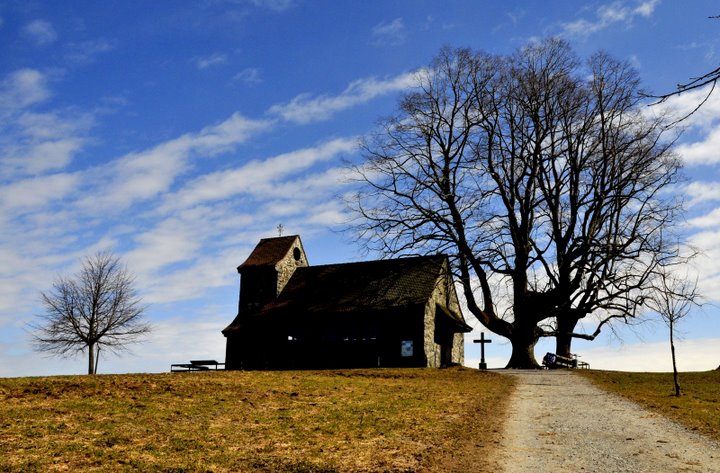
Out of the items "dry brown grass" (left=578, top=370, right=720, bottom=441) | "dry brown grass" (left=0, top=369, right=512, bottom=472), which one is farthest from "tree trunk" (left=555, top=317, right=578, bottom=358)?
"dry brown grass" (left=0, top=369, right=512, bottom=472)

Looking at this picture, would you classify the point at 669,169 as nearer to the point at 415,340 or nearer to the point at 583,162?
the point at 583,162

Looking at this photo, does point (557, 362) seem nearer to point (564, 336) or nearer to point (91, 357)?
point (564, 336)

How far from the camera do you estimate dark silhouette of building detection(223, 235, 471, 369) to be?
1503 inches

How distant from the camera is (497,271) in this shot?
124 feet

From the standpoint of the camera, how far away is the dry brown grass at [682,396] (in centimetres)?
1535

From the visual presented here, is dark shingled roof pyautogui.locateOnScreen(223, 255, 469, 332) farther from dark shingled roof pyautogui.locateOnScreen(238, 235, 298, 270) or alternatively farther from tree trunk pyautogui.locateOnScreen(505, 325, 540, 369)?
tree trunk pyautogui.locateOnScreen(505, 325, 540, 369)

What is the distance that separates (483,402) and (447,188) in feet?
73.7

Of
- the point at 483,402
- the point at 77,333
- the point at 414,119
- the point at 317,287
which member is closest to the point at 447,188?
the point at 414,119

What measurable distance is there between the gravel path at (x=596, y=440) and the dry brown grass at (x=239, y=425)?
2.42 ft

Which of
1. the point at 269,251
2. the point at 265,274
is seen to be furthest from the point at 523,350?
the point at 269,251

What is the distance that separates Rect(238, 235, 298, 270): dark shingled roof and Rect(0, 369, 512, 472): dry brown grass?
23029mm

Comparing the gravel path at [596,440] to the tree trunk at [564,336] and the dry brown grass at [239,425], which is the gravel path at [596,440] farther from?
the tree trunk at [564,336]

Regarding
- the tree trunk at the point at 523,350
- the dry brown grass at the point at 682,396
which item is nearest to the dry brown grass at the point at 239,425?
the dry brown grass at the point at 682,396

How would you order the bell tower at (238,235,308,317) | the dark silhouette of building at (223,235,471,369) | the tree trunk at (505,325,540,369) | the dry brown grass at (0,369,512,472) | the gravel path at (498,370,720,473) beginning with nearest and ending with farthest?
the gravel path at (498,370,720,473)
the dry brown grass at (0,369,512,472)
the tree trunk at (505,325,540,369)
the dark silhouette of building at (223,235,471,369)
the bell tower at (238,235,308,317)
